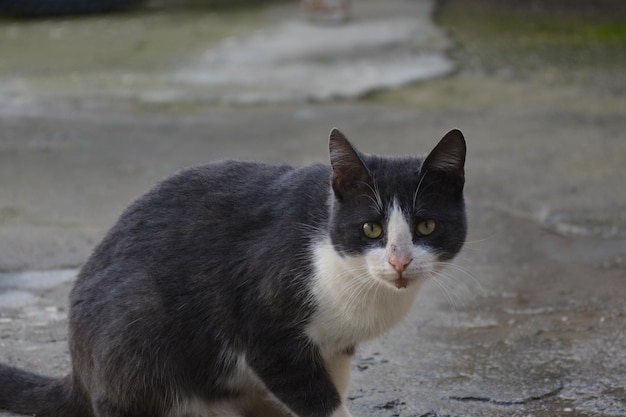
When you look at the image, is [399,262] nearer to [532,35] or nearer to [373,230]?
[373,230]

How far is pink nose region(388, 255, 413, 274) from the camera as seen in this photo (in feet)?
9.08

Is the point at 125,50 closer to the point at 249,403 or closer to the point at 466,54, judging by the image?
the point at 466,54

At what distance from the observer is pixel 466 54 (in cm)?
911

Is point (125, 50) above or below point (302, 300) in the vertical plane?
below

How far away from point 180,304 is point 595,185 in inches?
135

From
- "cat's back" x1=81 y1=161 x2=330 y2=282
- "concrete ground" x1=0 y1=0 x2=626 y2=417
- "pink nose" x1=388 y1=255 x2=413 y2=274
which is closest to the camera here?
"pink nose" x1=388 y1=255 x2=413 y2=274

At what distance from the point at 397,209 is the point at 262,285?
1.53ft

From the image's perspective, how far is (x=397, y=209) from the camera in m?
2.86

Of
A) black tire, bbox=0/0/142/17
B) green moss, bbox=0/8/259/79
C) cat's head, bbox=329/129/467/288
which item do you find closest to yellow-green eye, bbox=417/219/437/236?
cat's head, bbox=329/129/467/288

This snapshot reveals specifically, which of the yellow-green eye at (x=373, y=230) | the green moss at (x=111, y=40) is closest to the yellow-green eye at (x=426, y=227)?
the yellow-green eye at (x=373, y=230)

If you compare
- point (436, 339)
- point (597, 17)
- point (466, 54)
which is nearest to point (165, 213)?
point (436, 339)

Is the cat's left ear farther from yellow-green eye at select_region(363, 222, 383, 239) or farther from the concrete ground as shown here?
the concrete ground

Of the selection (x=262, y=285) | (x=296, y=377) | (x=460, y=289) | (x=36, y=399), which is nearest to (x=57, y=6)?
(x=460, y=289)

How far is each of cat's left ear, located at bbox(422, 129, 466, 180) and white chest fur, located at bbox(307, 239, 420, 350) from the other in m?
0.34
